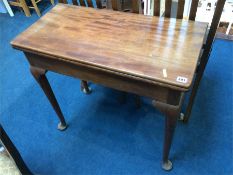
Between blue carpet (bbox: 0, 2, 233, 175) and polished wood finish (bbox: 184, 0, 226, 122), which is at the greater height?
polished wood finish (bbox: 184, 0, 226, 122)

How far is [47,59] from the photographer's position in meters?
0.99

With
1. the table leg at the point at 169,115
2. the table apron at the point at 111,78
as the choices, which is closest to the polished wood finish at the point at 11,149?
the table apron at the point at 111,78

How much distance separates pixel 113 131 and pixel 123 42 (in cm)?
71

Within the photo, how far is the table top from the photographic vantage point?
0.81 meters

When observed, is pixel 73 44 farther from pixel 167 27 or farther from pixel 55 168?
pixel 55 168

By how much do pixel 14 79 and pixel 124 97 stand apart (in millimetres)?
1013

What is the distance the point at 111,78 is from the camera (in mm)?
896

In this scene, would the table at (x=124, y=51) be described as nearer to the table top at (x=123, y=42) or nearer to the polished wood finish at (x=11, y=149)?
the table top at (x=123, y=42)

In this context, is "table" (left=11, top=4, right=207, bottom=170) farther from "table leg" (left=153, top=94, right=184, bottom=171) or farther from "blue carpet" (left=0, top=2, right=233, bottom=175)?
"blue carpet" (left=0, top=2, right=233, bottom=175)

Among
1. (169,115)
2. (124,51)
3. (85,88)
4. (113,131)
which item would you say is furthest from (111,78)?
(85,88)

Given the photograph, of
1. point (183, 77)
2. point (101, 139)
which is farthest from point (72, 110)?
point (183, 77)

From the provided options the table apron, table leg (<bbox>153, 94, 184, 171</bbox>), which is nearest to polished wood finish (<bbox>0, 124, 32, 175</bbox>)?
the table apron

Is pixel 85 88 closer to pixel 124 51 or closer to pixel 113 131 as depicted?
pixel 113 131

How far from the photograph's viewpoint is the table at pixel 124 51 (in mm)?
806
